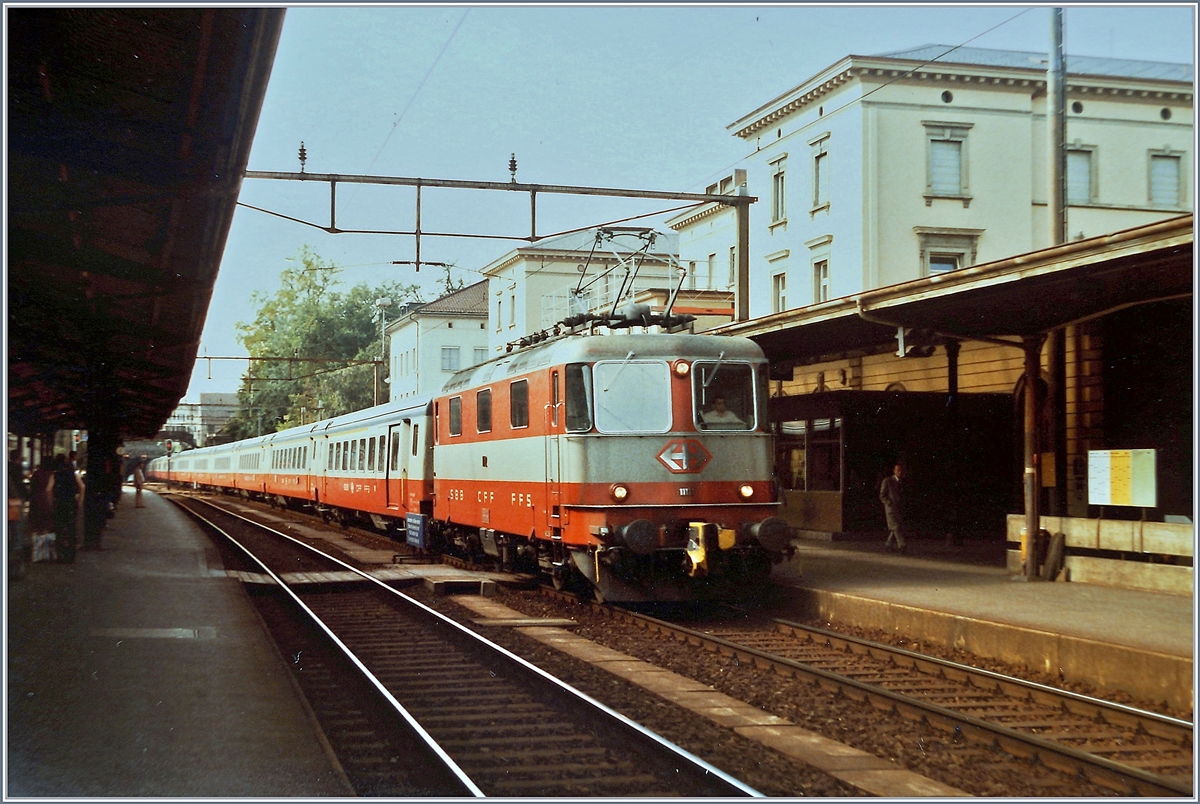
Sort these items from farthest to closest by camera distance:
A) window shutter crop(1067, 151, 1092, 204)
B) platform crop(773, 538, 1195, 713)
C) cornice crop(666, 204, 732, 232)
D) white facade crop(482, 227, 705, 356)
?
cornice crop(666, 204, 732, 232) → white facade crop(482, 227, 705, 356) → window shutter crop(1067, 151, 1092, 204) → platform crop(773, 538, 1195, 713)

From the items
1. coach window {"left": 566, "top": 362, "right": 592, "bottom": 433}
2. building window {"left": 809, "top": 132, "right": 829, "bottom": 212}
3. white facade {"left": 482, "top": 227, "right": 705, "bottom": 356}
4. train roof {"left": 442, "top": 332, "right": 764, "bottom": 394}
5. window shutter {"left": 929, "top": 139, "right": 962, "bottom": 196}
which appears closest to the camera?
coach window {"left": 566, "top": 362, "right": 592, "bottom": 433}

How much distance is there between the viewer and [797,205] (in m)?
29.2

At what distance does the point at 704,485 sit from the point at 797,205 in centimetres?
1837

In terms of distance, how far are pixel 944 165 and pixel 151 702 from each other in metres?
20.7

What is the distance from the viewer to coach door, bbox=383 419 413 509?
21.1m

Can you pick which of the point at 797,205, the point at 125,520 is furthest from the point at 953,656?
the point at 125,520

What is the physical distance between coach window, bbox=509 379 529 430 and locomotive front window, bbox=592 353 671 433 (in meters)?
1.45

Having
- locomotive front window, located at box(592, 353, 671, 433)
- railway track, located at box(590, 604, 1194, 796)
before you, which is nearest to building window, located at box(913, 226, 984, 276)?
locomotive front window, located at box(592, 353, 671, 433)

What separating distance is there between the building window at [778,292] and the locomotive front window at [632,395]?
18948 mm

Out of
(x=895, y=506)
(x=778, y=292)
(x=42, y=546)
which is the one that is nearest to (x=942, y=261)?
(x=778, y=292)

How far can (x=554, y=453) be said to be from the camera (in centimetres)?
1260

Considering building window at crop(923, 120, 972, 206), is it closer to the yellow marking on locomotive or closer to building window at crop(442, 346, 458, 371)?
the yellow marking on locomotive

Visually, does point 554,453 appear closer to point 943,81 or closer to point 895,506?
point 895,506

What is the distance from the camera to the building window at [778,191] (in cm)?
2917
